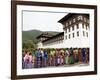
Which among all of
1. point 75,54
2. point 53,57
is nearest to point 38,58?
point 53,57

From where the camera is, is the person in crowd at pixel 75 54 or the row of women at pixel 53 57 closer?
the row of women at pixel 53 57

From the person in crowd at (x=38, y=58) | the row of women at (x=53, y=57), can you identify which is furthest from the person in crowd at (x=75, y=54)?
the person in crowd at (x=38, y=58)

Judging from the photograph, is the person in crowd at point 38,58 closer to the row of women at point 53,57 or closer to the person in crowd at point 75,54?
the row of women at point 53,57

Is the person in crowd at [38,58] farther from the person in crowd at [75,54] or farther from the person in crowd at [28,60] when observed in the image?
the person in crowd at [75,54]

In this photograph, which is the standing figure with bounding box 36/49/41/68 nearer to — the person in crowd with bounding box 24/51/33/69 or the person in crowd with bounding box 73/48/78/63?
the person in crowd with bounding box 24/51/33/69

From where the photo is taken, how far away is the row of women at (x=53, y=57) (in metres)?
1.78

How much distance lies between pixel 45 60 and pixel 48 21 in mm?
355

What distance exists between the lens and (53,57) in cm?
184

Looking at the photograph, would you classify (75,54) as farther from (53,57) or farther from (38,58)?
(38,58)

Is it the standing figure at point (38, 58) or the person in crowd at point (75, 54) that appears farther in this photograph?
the person in crowd at point (75, 54)

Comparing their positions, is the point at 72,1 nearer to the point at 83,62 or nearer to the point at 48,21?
the point at 48,21

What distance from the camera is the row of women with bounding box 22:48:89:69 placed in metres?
1.78

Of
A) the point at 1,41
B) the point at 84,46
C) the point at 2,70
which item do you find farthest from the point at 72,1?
the point at 2,70

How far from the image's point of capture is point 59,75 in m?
1.85
